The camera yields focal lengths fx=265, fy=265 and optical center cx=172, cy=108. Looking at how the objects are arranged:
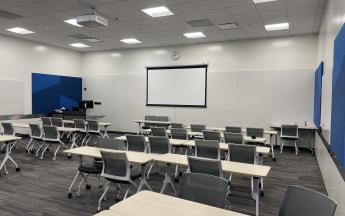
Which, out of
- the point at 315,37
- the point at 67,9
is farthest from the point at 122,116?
the point at 315,37

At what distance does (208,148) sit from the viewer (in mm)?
4887

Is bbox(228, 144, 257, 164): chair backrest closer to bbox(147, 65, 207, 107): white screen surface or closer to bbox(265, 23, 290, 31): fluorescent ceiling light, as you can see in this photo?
bbox(265, 23, 290, 31): fluorescent ceiling light

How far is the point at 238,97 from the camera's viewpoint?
10.2 m

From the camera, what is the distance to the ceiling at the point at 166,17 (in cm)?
631

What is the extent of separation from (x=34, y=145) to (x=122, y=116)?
437 centimetres

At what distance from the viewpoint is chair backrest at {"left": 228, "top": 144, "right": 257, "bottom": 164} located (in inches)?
177

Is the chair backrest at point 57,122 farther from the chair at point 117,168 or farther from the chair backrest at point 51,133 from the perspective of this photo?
the chair at point 117,168

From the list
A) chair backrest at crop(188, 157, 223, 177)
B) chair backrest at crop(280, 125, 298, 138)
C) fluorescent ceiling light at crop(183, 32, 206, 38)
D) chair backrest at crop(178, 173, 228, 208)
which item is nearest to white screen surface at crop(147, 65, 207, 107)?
fluorescent ceiling light at crop(183, 32, 206, 38)

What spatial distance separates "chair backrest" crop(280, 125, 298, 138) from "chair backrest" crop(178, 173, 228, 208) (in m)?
7.17

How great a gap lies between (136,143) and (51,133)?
3.08m

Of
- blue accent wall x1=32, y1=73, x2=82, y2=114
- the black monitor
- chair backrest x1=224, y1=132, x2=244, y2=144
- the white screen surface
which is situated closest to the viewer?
chair backrest x1=224, y1=132, x2=244, y2=144

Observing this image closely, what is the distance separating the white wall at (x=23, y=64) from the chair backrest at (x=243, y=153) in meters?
8.99

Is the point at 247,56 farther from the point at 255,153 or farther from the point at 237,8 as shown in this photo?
the point at 255,153

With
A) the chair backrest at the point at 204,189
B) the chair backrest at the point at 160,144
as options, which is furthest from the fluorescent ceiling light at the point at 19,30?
the chair backrest at the point at 204,189
